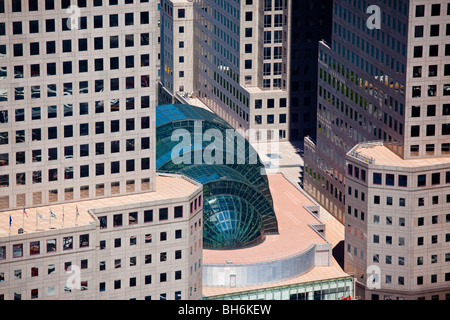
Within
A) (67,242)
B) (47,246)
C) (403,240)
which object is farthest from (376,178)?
(47,246)

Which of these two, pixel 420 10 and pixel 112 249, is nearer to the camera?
pixel 112 249

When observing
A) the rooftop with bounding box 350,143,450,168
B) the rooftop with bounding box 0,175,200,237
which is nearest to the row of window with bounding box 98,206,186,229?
the rooftop with bounding box 0,175,200,237

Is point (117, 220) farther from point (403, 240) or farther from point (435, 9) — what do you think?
point (435, 9)

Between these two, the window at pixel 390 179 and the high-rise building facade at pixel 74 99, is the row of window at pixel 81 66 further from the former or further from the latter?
the window at pixel 390 179

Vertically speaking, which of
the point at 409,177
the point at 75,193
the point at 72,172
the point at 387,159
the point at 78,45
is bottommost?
the point at 409,177

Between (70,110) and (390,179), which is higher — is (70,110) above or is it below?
above
